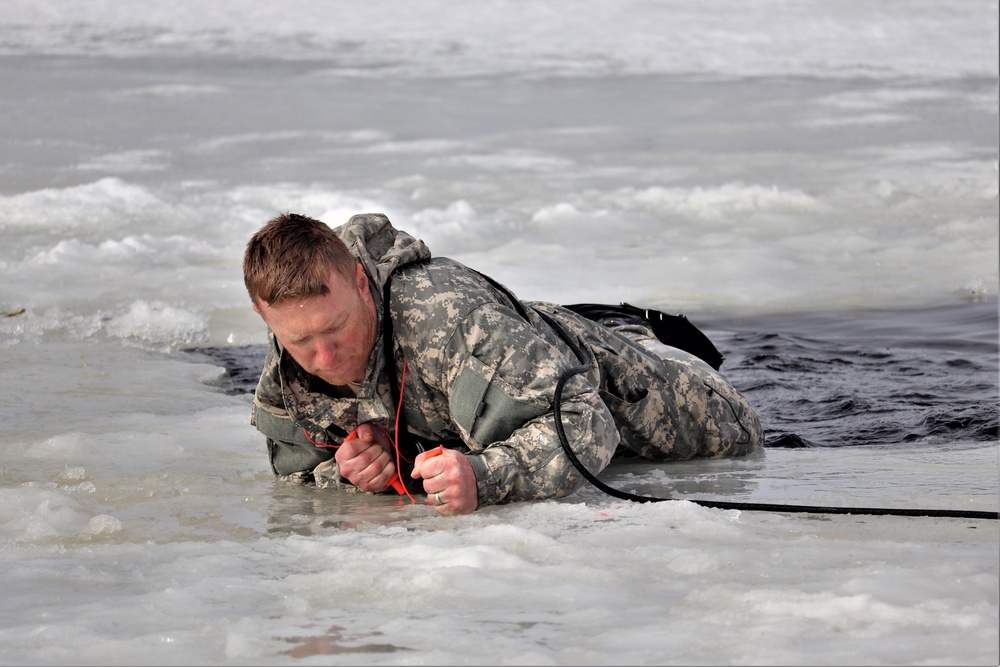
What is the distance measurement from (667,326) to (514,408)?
1.54 m

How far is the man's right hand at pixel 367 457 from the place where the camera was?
3.45 meters

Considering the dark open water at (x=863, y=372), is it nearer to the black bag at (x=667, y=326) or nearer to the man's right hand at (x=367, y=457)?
the black bag at (x=667, y=326)

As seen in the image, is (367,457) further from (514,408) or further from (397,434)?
(514,408)

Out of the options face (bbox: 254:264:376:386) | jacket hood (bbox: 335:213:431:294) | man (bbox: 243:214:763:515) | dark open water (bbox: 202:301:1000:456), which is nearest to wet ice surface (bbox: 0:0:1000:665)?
dark open water (bbox: 202:301:1000:456)

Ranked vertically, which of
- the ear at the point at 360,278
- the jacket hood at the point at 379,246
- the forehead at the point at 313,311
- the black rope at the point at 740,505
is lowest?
→ the black rope at the point at 740,505

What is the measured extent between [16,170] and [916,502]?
958cm

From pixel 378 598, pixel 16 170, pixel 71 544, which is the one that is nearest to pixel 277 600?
pixel 378 598

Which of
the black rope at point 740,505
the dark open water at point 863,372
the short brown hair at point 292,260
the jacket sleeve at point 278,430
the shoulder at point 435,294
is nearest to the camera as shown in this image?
the short brown hair at point 292,260

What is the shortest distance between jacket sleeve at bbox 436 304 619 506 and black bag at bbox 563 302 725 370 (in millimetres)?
1291

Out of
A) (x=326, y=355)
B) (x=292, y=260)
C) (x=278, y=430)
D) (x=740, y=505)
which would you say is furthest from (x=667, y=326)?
(x=292, y=260)

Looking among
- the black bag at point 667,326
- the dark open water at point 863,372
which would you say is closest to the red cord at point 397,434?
the black bag at point 667,326

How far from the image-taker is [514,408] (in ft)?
10.6

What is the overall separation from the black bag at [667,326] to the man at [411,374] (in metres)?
0.96

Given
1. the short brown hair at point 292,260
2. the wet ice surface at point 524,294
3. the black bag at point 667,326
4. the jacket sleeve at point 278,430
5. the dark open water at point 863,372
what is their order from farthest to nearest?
the dark open water at point 863,372, the black bag at point 667,326, the jacket sleeve at point 278,430, the short brown hair at point 292,260, the wet ice surface at point 524,294
